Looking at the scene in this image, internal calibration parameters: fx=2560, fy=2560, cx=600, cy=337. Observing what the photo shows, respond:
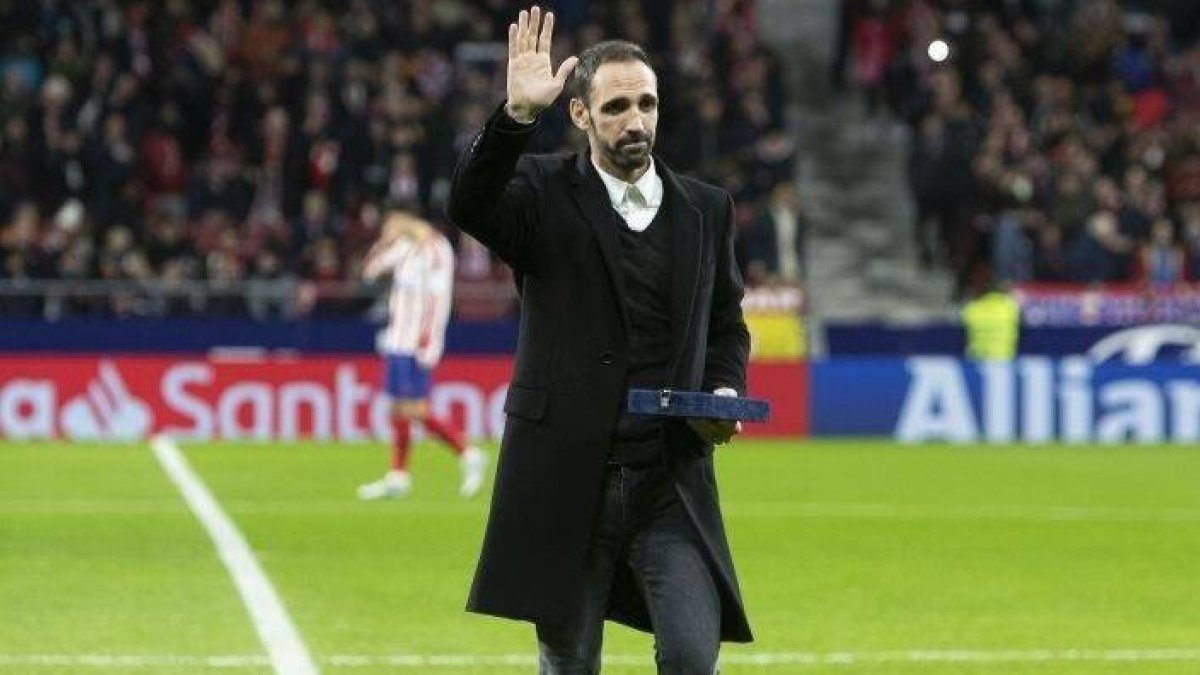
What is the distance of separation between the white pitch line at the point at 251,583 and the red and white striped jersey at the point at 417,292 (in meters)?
1.81

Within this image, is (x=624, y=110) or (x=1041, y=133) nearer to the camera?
(x=624, y=110)

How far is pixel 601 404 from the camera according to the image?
6.70 metres

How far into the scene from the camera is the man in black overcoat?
6676 mm

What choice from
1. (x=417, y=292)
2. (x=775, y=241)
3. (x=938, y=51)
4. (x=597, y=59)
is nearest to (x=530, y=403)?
(x=597, y=59)

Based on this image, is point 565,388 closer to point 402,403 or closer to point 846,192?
point 402,403

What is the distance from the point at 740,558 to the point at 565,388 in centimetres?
776

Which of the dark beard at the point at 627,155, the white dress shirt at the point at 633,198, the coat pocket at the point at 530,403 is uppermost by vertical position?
the dark beard at the point at 627,155

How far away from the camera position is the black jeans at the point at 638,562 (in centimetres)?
668

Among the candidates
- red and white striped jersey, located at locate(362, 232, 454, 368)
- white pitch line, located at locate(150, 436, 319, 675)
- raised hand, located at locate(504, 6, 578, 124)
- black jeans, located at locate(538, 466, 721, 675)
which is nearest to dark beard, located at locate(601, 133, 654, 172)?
raised hand, located at locate(504, 6, 578, 124)

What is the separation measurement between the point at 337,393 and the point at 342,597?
12.6m

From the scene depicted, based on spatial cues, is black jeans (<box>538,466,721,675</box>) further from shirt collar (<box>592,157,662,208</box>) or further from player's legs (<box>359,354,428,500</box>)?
player's legs (<box>359,354,428,500</box>)

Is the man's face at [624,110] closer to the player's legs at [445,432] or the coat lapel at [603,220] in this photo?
the coat lapel at [603,220]

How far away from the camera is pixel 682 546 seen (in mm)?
6746

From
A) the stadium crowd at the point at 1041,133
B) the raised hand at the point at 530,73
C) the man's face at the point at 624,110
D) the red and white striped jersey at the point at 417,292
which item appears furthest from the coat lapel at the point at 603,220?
the stadium crowd at the point at 1041,133
